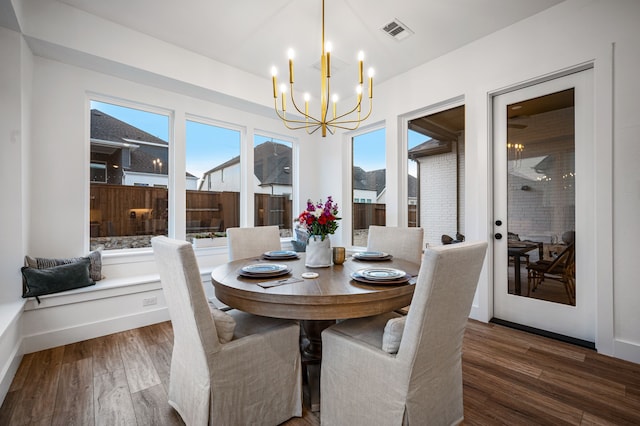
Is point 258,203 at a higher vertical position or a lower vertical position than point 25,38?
lower

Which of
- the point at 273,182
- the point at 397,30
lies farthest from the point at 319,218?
the point at 273,182

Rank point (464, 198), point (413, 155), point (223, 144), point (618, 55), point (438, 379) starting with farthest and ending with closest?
point (223, 144), point (413, 155), point (464, 198), point (618, 55), point (438, 379)

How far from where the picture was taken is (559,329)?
259cm

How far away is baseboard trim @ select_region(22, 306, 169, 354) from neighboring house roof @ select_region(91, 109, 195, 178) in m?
1.62

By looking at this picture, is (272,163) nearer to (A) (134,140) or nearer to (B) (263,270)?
(A) (134,140)

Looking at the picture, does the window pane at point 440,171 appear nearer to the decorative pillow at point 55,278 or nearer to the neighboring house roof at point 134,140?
the neighboring house roof at point 134,140

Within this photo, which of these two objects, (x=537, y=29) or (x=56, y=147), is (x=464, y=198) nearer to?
(x=537, y=29)

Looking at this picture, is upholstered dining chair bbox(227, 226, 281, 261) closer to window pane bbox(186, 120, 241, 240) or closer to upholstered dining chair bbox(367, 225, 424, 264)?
upholstered dining chair bbox(367, 225, 424, 264)

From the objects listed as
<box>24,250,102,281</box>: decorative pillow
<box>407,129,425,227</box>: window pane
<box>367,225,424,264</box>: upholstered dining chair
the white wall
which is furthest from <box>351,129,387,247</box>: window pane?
the white wall

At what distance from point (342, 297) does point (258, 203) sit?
3.19 m

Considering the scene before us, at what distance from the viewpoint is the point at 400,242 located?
8.86 ft

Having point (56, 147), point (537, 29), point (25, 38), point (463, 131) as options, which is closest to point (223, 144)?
point (56, 147)

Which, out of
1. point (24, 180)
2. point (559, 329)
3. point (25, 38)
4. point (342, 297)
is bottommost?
point (559, 329)

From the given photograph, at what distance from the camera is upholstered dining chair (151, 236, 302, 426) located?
4.33ft
